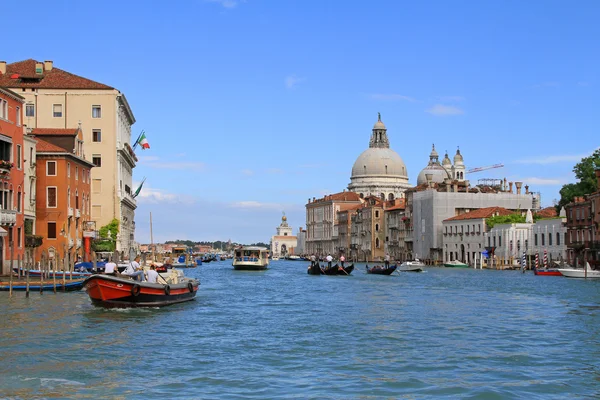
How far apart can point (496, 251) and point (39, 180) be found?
163 ft

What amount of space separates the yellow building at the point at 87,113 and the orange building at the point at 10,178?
54.1 feet

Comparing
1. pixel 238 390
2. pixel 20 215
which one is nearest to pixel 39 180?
pixel 20 215

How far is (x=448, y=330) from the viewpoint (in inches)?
795

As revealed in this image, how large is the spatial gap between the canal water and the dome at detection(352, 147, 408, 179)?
123516 mm

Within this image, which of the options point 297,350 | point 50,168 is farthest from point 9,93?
point 297,350

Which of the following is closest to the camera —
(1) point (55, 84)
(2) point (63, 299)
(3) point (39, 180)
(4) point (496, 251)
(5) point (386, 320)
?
(5) point (386, 320)

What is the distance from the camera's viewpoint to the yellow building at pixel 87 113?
54.9 metres

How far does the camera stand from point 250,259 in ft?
224

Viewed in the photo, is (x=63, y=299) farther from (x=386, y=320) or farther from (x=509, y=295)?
(x=509, y=295)

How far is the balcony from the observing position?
114 ft

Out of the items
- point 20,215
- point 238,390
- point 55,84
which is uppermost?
point 55,84

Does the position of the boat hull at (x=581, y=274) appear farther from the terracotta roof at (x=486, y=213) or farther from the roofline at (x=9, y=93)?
the terracotta roof at (x=486, y=213)

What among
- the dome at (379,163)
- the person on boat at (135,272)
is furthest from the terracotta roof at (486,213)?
the person on boat at (135,272)

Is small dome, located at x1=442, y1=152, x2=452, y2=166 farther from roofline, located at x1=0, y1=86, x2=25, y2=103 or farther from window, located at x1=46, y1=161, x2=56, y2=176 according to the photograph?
roofline, located at x1=0, y1=86, x2=25, y2=103
